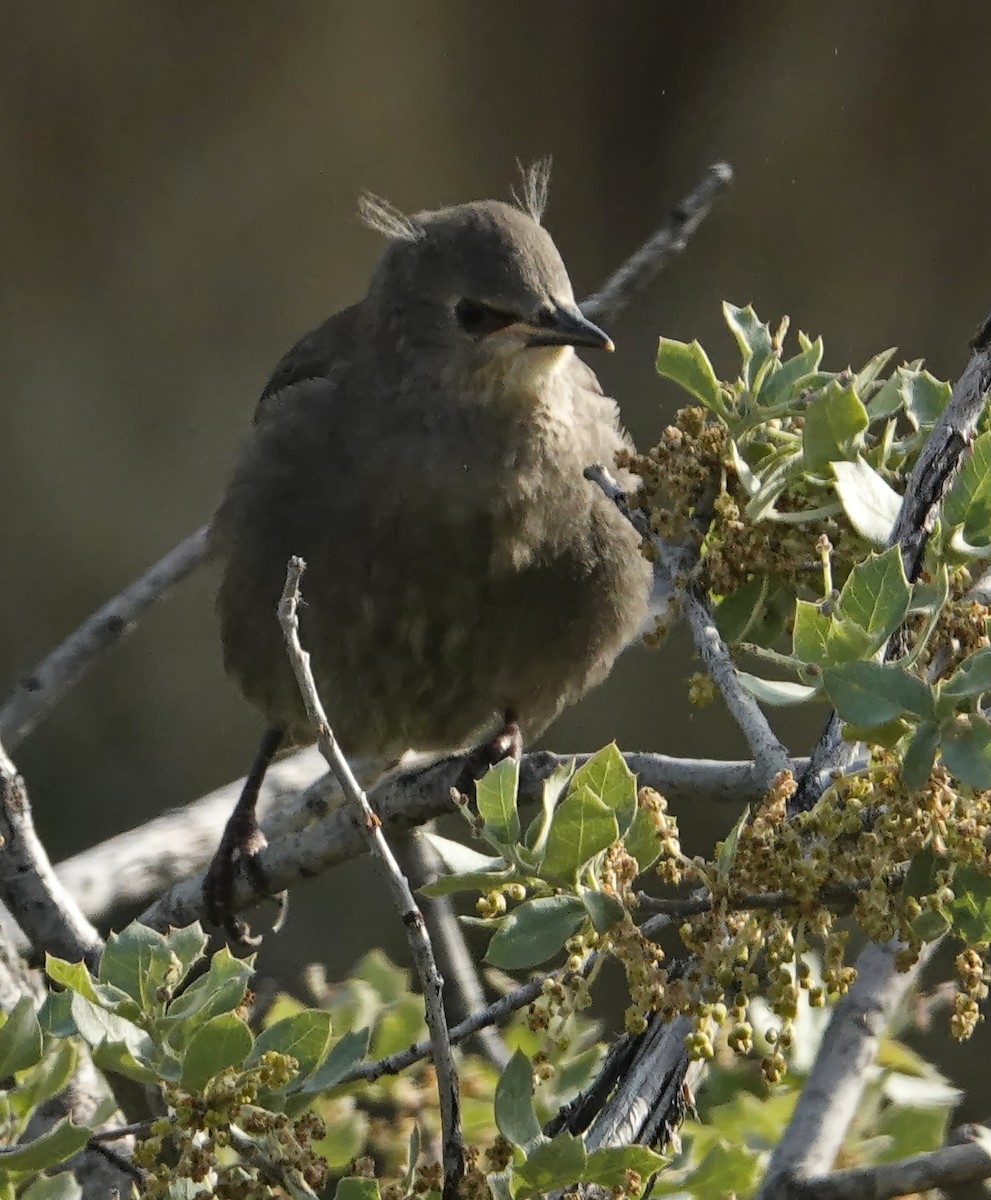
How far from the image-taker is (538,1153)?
55.6 inches

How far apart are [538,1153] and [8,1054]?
1.68ft

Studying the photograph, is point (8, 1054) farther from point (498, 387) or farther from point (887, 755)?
point (498, 387)

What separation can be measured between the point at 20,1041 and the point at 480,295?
1.96m

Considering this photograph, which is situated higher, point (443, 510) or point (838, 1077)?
point (443, 510)

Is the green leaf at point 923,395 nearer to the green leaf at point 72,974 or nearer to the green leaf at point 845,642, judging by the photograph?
the green leaf at point 845,642

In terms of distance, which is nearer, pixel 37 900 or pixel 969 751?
pixel 969 751

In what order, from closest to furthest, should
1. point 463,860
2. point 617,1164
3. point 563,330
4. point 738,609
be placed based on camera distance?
point 617,1164 < point 463,860 < point 738,609 < point 563,330

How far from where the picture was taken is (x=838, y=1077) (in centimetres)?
210

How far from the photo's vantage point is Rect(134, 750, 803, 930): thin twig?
2803 millimetres

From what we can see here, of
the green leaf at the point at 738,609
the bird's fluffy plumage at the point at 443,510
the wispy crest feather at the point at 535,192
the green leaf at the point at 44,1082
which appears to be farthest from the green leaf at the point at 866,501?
the wispy crest feather at the point at 535,192

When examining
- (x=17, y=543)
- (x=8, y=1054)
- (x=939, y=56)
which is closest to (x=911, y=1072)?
(x=8, y=1054)

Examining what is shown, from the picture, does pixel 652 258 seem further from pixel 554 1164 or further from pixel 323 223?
pixel 554 1164

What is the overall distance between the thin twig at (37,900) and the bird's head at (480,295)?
122cm

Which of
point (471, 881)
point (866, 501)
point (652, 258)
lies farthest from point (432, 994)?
point (652, 258)
